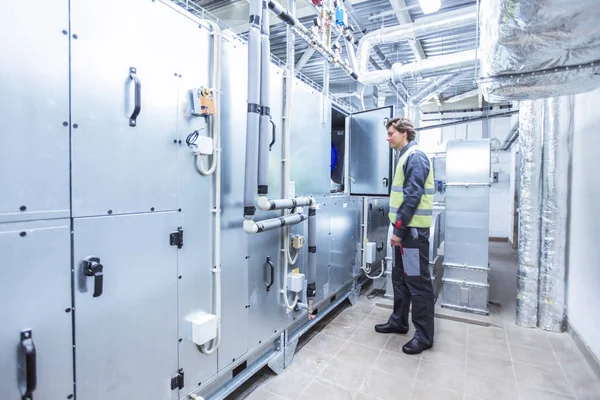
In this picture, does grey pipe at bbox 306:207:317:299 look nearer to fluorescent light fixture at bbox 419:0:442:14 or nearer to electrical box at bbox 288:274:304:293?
electrical box at bbox 288:274:304:293

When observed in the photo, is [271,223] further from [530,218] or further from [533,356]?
[530,218]

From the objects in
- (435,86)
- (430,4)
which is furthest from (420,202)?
(435,86)

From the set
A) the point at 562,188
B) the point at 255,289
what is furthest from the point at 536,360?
the point at 255,289

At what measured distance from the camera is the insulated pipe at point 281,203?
5.76ft

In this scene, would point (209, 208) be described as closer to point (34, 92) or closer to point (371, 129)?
point (34, 92)

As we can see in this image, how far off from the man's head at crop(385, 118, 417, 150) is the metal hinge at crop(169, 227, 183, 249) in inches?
72.1

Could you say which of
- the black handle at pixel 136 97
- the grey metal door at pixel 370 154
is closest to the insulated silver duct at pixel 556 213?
the grey metal door at pixel 370 154

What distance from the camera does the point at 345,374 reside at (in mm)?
2068

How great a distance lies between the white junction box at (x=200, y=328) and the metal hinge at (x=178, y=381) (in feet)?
0.48

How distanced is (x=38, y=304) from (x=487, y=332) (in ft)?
10.3

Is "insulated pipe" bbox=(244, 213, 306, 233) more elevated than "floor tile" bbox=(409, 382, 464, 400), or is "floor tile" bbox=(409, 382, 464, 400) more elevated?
"insulated pipe" bbox=(244, 213, 306, 233)

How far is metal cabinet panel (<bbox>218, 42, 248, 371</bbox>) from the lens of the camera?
5.43 ft

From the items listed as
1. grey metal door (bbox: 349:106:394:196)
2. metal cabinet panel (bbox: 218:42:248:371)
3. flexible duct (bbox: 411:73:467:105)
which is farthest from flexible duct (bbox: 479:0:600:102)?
flexible duct (bbox: 411:73:467:105)

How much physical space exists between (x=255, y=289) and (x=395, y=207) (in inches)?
49.5
